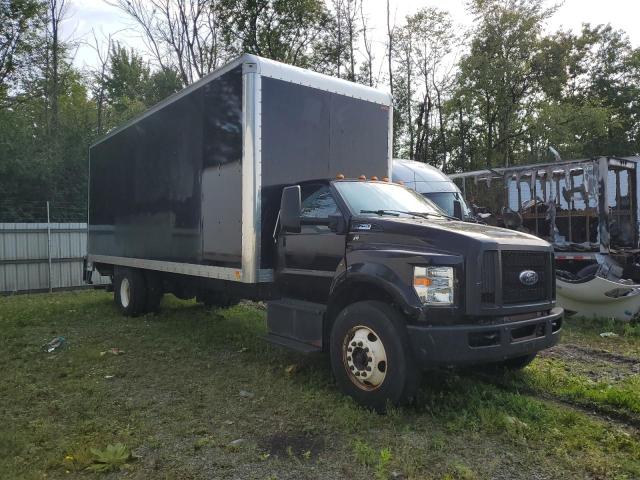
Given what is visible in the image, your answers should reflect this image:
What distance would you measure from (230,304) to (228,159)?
420 centimetres

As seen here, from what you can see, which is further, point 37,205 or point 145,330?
point 37,205

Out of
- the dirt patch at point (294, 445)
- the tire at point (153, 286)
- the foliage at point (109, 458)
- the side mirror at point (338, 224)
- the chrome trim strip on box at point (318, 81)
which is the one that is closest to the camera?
the foliage at point (109, 458)

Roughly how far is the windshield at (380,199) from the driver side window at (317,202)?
14 cm

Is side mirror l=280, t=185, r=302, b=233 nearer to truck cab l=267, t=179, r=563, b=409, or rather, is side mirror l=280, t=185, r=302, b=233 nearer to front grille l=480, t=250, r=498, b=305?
truck cab l=267, t=179, r=563, b=409

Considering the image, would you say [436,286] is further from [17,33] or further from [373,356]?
[17,33]

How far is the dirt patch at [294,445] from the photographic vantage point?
3656 millimetres

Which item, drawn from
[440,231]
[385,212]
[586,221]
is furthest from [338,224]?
[586,221]

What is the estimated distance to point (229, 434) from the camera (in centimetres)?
403

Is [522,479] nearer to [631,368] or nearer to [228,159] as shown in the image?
[631,368]

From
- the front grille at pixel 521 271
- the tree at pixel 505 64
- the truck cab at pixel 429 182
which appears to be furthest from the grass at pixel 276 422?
the tree at pixel 505 64

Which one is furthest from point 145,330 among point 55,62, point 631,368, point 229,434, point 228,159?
point 55,62

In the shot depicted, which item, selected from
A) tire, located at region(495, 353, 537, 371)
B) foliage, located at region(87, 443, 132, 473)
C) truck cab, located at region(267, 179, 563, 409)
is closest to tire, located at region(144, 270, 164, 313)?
truck cab, located at region(267, 179, 563, 409)

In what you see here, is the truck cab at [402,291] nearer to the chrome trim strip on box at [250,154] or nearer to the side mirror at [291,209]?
the side mirror at [291,209]

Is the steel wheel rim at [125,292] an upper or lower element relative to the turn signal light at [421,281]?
lower
